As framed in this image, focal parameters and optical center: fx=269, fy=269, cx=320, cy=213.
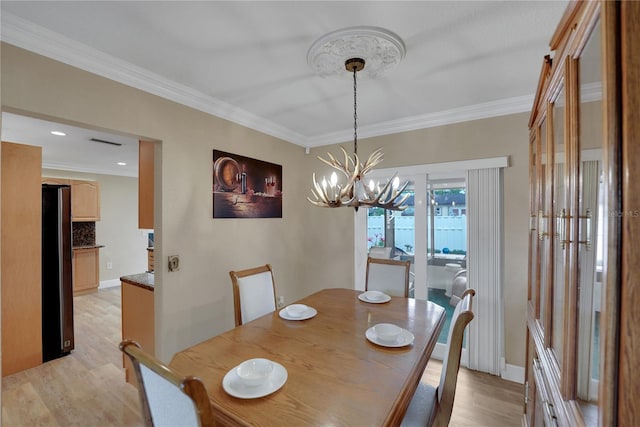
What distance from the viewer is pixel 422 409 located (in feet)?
4.44

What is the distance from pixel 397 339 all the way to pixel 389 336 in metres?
0.04

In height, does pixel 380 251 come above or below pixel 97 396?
above

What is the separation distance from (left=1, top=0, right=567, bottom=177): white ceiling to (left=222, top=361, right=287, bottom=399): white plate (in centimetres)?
171

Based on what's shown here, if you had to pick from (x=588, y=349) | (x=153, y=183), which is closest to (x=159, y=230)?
(x=153, y=183)

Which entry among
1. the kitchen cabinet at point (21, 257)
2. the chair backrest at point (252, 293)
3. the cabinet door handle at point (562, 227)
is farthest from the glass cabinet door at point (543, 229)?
the kitchen cabinet at point (21, 257)

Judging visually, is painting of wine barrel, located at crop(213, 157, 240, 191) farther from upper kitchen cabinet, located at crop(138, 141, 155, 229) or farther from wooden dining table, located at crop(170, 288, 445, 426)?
wooden dining table, located at crop(170, 288, 445, 426)

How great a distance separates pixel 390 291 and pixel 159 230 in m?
2.03

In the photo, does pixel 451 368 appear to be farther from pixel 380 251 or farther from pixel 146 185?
pixel 146 185

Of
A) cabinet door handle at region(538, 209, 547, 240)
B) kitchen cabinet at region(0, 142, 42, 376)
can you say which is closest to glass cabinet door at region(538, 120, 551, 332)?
cabinet door handle at region(538, 209, 547, 240)

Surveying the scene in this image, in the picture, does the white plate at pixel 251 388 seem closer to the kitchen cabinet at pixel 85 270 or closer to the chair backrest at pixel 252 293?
the chair backrest at pixel 252 293

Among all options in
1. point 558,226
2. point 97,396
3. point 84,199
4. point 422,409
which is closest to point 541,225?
point 558,226

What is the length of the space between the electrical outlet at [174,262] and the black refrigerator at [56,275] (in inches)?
72.2

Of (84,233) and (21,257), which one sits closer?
(21,257)

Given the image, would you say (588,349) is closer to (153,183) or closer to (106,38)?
(106,38)
